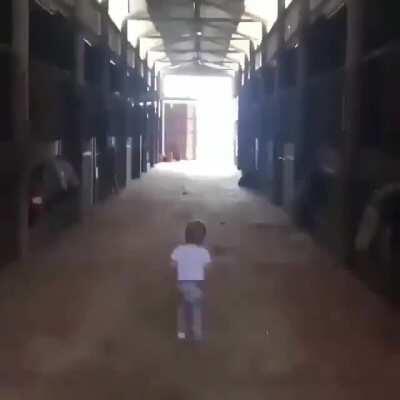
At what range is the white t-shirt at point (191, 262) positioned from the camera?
509 centimetres

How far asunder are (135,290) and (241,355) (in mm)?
1992

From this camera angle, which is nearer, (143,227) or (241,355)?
(241,355)

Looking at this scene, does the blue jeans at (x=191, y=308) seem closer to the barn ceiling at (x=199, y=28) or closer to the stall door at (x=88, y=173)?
the stall door at (x=88, y=173)

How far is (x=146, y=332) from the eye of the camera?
5.38 meters

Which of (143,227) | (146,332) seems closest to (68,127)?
(143,227)

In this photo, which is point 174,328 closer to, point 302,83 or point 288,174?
point 302,83

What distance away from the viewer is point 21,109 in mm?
7910

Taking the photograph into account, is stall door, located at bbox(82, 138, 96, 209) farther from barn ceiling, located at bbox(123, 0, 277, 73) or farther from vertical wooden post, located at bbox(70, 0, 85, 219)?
barn ceiling, located at bbox(123, 0, 277, 73)

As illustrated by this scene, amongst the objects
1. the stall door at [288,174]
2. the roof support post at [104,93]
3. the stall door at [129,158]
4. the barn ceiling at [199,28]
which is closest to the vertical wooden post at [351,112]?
the stall door at [288,174]

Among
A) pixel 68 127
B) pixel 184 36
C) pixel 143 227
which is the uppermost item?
pixel 184 36

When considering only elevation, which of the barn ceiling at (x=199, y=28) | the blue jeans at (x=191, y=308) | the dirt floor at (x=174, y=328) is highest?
the barn ceiling at (x=199, y=28)

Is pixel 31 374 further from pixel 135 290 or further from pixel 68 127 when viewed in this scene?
pixel 68 127

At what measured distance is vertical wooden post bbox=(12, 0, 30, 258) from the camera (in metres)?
7.77

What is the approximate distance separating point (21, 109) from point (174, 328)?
3.33m
